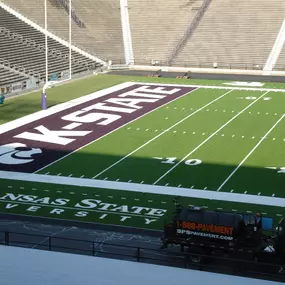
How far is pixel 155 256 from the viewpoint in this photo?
1831 cm

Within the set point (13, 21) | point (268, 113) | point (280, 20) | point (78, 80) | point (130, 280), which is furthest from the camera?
point (280, 20)

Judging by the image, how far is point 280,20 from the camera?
190ft

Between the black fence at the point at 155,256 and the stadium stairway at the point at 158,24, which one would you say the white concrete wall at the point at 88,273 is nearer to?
the black fence at the point at 155,256

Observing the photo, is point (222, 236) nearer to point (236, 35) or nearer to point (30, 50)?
point (30, 50)

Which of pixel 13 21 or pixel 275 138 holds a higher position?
pixel 13 21

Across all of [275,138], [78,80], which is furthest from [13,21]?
[275,138]

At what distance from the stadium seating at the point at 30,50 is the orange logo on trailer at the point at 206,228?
31.0 m

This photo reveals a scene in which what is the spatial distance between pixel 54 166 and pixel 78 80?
22.4m

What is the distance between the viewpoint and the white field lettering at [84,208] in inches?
859

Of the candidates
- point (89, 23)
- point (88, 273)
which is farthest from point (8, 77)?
point (88, 273)

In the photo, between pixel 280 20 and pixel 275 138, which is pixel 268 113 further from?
pixel 280 20

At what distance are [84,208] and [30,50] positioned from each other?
99.1ft

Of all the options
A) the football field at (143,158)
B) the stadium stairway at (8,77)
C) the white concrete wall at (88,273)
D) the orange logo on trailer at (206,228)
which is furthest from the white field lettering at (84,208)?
the stadium stairway at (8,77)

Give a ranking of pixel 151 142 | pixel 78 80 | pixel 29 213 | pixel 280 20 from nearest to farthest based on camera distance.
Answer: pixel 29 213
pixel 151 142
pixel 78 80
pixel 280 20
